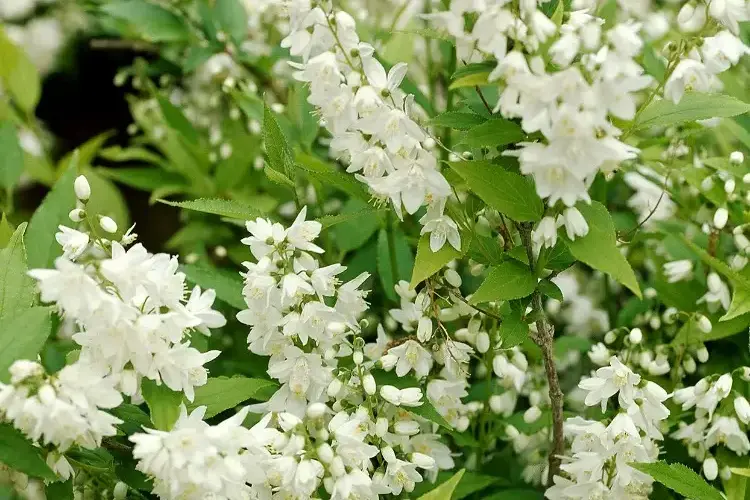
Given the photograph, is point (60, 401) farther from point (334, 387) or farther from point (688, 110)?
point (688, 110)

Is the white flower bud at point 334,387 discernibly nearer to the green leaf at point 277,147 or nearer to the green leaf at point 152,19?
the green leaf at point 277,147

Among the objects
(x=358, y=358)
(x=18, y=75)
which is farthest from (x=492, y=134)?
(x=18, y=75)

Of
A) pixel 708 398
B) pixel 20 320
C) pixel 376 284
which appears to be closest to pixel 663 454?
pixel 708 398

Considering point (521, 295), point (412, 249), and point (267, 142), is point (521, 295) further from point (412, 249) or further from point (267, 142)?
point (412, 249)

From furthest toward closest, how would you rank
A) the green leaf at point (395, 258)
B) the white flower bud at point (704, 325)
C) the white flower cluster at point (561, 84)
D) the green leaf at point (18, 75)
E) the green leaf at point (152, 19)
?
the green leaf at point (18, 75) → the green leaf at point (152, 19) → the green leaf at point (395, 258) → the white flower bud at point (704, 325) → the white flower cluster at point (561, 84)

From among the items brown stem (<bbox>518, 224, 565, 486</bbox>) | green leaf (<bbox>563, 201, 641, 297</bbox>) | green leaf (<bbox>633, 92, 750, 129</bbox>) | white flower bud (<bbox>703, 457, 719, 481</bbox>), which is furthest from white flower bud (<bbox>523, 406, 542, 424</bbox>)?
green leaf (<bbox>633, 92, 750, 129</bbox>)

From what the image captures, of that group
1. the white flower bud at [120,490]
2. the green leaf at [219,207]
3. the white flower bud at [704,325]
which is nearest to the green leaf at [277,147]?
the green leaf at [219,207]
